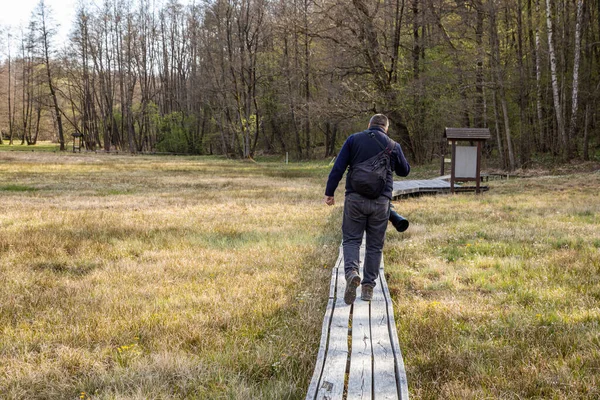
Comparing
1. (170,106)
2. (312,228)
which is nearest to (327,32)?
(312,228)

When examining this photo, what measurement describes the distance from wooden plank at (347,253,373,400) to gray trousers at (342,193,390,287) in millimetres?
484

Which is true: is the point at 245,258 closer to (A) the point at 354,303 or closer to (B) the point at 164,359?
(A) the point at 354,303

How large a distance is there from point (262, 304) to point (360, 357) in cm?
165

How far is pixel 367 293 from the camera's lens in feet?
16.1

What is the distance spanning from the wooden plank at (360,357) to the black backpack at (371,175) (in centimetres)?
115

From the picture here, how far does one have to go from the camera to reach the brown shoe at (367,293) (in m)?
4.88

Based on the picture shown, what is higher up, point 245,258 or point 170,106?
point 170,106

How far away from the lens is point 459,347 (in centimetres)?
389

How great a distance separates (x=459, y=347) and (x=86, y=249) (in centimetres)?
572

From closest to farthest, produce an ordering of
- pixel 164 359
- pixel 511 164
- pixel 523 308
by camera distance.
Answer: pixel 164 359 < pixel 523 308 < pixel 511 164

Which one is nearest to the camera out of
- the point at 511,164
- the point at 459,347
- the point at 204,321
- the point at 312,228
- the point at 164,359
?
the point at 164,359

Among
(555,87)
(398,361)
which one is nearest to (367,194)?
(398,361)

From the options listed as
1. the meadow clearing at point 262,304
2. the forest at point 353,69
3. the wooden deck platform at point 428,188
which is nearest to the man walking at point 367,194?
the meadow clearing at point 262,304

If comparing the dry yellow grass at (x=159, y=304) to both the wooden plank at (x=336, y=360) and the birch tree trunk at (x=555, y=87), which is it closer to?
the wooden plank at (x=336, y=360)
